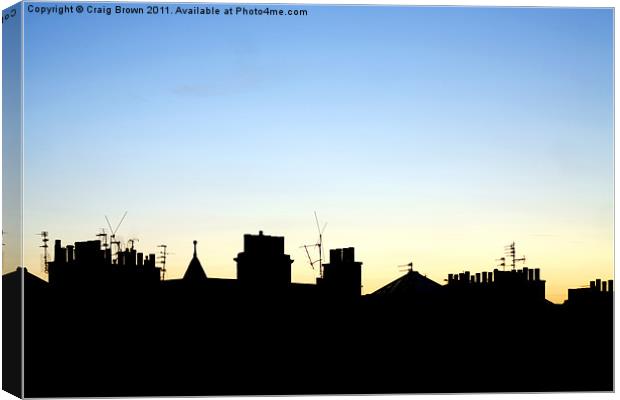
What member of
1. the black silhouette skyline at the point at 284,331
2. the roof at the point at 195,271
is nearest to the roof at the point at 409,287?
the black silhouette skyline at the point at 284,331

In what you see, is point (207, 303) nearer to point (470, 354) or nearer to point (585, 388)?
point (470, 354)

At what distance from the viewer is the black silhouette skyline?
21.3 m

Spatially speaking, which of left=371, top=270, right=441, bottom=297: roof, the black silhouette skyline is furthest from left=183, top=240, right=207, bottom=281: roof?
left=371, top=270, right=441, bottom=297: roof

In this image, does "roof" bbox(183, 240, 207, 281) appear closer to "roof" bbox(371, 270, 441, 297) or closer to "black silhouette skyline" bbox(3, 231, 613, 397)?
"black silhouette skyline" bbox(3, 231, 613, 397)

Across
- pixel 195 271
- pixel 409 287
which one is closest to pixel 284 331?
pixel 409 287

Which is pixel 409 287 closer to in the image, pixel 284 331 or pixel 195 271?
pixel 284 331

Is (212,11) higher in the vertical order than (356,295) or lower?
higher

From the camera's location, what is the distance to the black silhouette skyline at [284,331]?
21.3 metres

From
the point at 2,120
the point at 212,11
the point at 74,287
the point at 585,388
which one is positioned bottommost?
the point at 585,388

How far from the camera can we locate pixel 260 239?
2255 centimetres

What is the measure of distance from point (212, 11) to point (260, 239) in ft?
12.9

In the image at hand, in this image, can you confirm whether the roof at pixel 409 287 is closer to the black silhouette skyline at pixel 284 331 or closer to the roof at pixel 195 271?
the black silhouette skyline at pixel 284 331

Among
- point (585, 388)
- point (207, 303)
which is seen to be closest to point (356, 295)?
point (207, 303)

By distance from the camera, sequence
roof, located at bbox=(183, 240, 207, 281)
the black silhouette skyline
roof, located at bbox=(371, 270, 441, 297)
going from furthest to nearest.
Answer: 1. roof, located at bbox=(371, 270, 441, 297)
2. roof, located at bbox=(183, 240, 207, 281)
3. the black silhouette skyline
